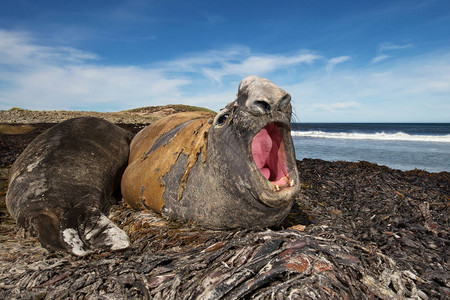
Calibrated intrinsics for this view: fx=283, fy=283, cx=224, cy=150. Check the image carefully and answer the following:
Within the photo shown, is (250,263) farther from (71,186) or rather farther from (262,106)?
(71,186)

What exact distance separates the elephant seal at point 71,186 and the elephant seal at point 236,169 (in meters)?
0.68

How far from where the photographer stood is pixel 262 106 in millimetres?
2227

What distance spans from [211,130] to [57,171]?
92.5 inches

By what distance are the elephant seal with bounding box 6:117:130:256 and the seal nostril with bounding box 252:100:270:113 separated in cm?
175

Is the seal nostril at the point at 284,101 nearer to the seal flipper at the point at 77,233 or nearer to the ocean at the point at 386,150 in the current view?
the ocean at the point at 386,150

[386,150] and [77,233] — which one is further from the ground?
[386,150]

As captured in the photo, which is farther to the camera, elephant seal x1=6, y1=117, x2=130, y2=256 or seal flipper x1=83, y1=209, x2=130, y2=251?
elephant seal x1=6, y1=117, x2=130, y2=256

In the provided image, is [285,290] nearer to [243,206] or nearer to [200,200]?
[243,206]

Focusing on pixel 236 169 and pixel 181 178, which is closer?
pixel 236 169

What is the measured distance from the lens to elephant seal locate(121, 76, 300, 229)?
2307mm

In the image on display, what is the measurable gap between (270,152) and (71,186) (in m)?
2.65

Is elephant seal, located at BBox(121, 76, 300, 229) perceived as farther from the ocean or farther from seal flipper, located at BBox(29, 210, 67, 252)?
seal flipper, located at BBox(29, 210, 67, 252)

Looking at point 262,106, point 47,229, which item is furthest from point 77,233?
point 262,106

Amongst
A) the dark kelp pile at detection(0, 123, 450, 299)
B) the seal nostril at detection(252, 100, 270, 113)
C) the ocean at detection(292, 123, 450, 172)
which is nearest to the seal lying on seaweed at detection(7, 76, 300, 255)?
the seal nostril at detection(252, 100, 270, 113)
